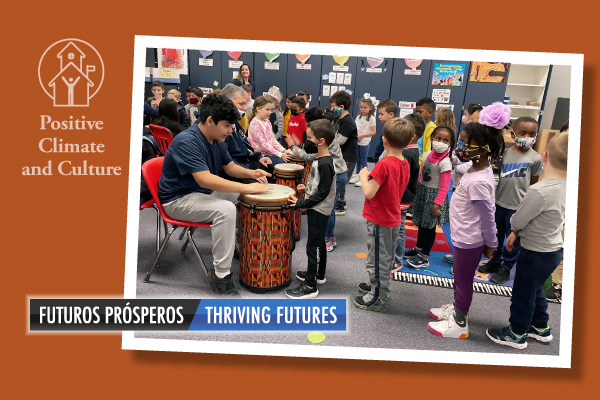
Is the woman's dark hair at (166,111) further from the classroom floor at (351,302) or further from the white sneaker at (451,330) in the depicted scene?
the white sneaker at (451,330)

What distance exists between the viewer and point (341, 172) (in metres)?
3.42

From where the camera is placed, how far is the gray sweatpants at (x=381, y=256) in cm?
240

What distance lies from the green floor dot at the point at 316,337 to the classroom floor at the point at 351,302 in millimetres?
31

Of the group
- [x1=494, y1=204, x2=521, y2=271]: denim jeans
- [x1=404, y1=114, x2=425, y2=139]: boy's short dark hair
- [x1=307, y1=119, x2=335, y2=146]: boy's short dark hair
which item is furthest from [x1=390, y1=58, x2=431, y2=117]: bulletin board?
[x1=307, y1=119, x2=335, y2=146]: boy's short dark hair

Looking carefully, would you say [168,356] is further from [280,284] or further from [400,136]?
[400,136]

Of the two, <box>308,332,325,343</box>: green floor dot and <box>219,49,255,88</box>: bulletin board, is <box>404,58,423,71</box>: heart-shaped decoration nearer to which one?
<box>219,49,255,88</box>: bulletin board

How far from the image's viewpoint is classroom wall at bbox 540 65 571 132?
298 inches

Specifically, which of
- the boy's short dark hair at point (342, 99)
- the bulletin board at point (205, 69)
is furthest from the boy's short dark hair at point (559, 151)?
the bulletin board at point (205, 69)

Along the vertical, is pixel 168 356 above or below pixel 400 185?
below

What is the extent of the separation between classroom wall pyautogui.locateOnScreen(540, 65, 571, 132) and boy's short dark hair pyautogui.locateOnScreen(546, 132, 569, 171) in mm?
6998

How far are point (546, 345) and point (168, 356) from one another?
2.25 metres

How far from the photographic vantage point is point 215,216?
2.53 metres

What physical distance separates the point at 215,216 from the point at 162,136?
1591 millimetres

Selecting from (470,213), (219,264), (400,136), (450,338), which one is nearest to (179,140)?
(219,264)
